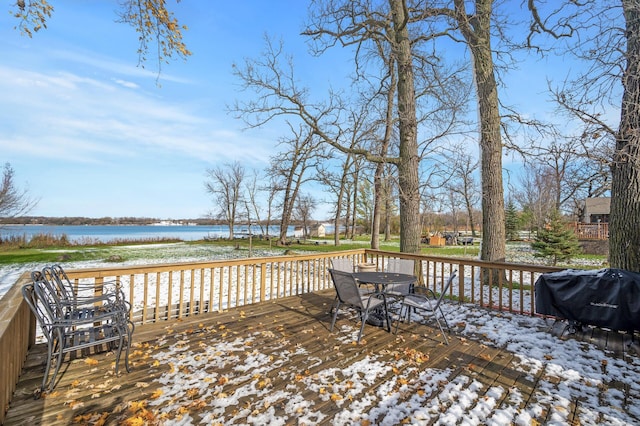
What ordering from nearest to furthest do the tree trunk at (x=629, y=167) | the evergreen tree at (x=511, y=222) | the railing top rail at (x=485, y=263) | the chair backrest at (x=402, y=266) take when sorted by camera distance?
the tree trunk at (x=629, y=167) → the railing top rail at (x=485, y=263) → the chair backrest at (x=402, y=266) → the evergreen tree at (x=511, y=222)

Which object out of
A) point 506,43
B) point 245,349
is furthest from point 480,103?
point 245,349

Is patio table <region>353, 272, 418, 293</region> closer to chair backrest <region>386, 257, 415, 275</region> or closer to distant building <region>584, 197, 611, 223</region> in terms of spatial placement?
chair backrest <region>386, 257, 415, 275</region>

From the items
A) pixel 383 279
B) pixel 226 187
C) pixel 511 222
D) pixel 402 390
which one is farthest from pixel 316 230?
pixel 402 390

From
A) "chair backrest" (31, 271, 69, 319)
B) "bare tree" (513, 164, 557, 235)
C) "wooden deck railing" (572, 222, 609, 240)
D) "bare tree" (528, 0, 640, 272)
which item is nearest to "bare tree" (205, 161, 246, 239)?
Result: "chair backrest" (31, 271, 69, 319)

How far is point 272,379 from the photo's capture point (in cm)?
254

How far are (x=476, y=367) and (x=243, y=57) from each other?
780 cm

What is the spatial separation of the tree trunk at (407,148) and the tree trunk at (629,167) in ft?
10.5

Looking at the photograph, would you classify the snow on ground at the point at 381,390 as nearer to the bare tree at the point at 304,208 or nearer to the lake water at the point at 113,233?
the lake water at the point at 113,233

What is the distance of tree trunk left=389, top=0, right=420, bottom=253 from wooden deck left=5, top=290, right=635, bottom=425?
122 inches

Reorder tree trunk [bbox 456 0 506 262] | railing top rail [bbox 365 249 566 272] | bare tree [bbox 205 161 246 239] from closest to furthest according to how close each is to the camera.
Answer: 1. railing top rail [bbox 365 249 566 272]
2. tree trunk [bbox 456 0 506 262]
3. bare tree [bbox 205 161 246 239]

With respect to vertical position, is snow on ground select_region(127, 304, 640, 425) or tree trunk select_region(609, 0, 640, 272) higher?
tree trunk select_region(609, 0, 640, 272)

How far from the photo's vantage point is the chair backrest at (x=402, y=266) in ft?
16.4

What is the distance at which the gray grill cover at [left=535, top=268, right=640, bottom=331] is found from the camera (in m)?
3.04

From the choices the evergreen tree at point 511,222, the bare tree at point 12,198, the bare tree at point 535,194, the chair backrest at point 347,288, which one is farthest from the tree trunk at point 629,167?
the bare tree at point 12,198
